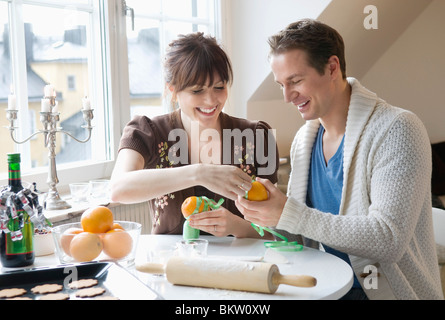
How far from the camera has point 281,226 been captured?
4.72ft

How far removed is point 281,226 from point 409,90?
3335 millimetres

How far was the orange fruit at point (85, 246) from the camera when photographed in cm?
132

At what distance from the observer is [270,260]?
1.39 meters

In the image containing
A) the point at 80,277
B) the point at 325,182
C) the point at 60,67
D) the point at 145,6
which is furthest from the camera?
the point at 145,6

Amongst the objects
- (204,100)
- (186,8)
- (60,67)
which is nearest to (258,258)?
(204,100)

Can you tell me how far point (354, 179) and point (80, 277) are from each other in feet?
2.60

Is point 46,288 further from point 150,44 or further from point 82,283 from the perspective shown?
point 150,44

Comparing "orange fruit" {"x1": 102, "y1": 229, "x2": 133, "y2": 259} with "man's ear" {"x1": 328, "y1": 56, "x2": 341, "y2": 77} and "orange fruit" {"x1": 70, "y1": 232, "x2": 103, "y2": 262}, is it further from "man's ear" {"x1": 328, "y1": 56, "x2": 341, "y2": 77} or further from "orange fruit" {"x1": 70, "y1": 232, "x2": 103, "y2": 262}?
"man's ear" {"x1": 328, "y1": 56, "x2": 341, "y2": 77}

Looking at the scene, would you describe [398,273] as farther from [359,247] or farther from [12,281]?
[12,281]

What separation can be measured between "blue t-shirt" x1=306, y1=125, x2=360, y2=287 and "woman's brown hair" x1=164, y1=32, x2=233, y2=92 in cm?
39

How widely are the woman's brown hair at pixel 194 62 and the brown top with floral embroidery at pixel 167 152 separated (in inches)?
6.2

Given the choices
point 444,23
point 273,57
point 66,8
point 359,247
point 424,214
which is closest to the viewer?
point 359,247

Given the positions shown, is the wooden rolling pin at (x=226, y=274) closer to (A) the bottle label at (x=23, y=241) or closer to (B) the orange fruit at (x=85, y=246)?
(B) the orange fruit at (x=85, y=246)
